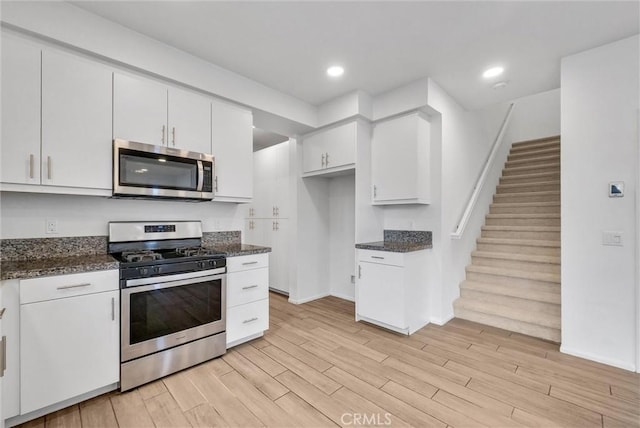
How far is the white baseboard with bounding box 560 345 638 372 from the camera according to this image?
Result: 2225 mm

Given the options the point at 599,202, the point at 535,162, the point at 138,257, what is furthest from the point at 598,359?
the point at 138,257

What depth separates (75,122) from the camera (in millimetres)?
1998

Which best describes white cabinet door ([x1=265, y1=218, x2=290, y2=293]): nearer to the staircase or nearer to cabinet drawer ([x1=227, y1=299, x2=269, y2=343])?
Result: cabinet drawer ([x1=227, y1=299, x2=269, y2=343])

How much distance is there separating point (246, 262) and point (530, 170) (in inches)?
194

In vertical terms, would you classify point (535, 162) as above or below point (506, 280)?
above

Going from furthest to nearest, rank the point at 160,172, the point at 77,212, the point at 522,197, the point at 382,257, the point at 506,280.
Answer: the point at 522,197 < the point at 506,280 < the point at 382,257 < the point at 160,172 < the point at 77,212

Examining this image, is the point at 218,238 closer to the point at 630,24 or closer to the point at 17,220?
the point at 17,220

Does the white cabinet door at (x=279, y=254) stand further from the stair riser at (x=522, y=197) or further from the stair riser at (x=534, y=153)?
the stair riser at (x=534, y=153)

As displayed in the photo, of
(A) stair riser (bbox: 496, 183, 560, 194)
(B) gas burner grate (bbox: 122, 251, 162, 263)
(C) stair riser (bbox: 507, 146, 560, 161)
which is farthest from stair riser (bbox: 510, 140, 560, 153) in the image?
(B) gas burner grate (bbox: 122, 251, 162, 263)

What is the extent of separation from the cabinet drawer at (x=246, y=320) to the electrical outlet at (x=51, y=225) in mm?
1444

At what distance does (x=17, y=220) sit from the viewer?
2.00m

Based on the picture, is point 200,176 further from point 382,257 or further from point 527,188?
point 527,188

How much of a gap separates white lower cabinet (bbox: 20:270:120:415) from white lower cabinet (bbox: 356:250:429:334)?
7.47 ft

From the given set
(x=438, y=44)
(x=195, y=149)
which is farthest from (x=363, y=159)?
(x=195, y=149)
